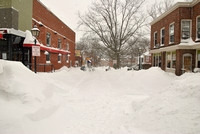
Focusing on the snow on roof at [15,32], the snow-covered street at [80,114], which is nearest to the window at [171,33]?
the snow-covered street at [80,114]

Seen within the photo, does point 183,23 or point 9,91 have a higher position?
point 183,23

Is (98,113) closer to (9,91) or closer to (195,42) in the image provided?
(9,91)

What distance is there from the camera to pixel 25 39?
39.6ft

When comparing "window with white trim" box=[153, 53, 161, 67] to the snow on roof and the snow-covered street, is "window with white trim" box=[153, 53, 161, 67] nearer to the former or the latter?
the snow-covered street

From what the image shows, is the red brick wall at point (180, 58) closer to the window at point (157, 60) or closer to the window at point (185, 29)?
the window at point (185, 29)

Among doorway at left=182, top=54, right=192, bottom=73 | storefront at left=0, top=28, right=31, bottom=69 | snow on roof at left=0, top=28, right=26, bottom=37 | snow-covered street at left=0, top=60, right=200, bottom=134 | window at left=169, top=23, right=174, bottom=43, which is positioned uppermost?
window at left=169, top=23, right=174, bottom=43

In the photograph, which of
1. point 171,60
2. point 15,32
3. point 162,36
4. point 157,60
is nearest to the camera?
point 15,32

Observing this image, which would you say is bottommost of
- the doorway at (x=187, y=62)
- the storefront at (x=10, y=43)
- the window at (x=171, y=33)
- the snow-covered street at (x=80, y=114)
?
the snow-covered street at (x=80, y=114)

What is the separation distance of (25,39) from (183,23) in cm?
1619

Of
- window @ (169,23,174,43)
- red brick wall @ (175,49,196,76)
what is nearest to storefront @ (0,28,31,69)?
red brick wall @ (175,49,196,76)

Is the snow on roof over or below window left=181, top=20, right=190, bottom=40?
below

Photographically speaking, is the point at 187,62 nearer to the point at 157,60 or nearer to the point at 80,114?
the point at 157,60

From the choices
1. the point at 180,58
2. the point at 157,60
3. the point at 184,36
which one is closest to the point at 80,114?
the point at 180,58

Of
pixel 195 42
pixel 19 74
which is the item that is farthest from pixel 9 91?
pixel 195 42
